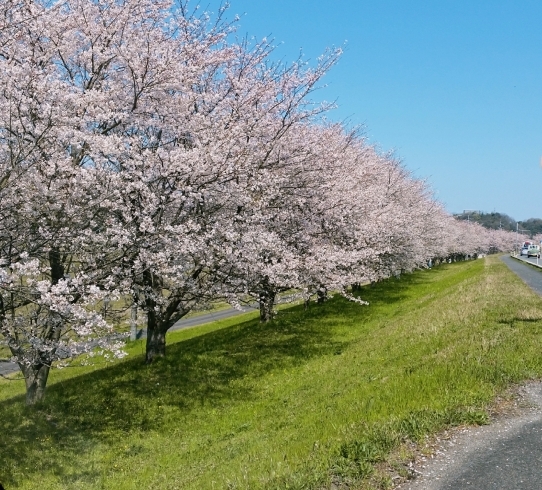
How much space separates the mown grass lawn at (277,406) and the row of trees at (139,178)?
1860mm

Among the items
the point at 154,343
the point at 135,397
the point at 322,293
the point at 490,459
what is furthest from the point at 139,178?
the point at 322,293

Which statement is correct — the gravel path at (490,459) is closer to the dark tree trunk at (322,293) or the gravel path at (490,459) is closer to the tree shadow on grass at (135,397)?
the tree shadow on grass at (135,397)

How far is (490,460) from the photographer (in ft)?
18.2

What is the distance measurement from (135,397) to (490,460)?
10225 millimetres

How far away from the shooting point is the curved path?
5.12 metres

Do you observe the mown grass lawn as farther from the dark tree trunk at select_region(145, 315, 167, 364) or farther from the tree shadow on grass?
the dark tree trunk at select_region(145, 315, 167, 364)

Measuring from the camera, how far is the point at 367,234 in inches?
874

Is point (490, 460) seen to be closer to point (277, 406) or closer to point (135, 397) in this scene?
point (277, 406)

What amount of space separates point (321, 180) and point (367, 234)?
567cm

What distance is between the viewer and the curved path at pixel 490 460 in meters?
5.12

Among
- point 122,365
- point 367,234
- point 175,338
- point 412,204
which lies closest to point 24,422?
point 122,365

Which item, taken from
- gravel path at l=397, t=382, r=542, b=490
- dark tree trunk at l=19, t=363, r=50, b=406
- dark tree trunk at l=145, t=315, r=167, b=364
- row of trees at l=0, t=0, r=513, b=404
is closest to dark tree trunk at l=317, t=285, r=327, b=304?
row of trees at l=0, t=0, r=513, b=404

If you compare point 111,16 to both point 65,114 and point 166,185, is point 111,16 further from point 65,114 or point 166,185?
point 166,185

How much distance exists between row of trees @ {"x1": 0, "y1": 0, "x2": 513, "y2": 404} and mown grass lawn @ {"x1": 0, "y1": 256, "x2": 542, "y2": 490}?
73.2 inches
